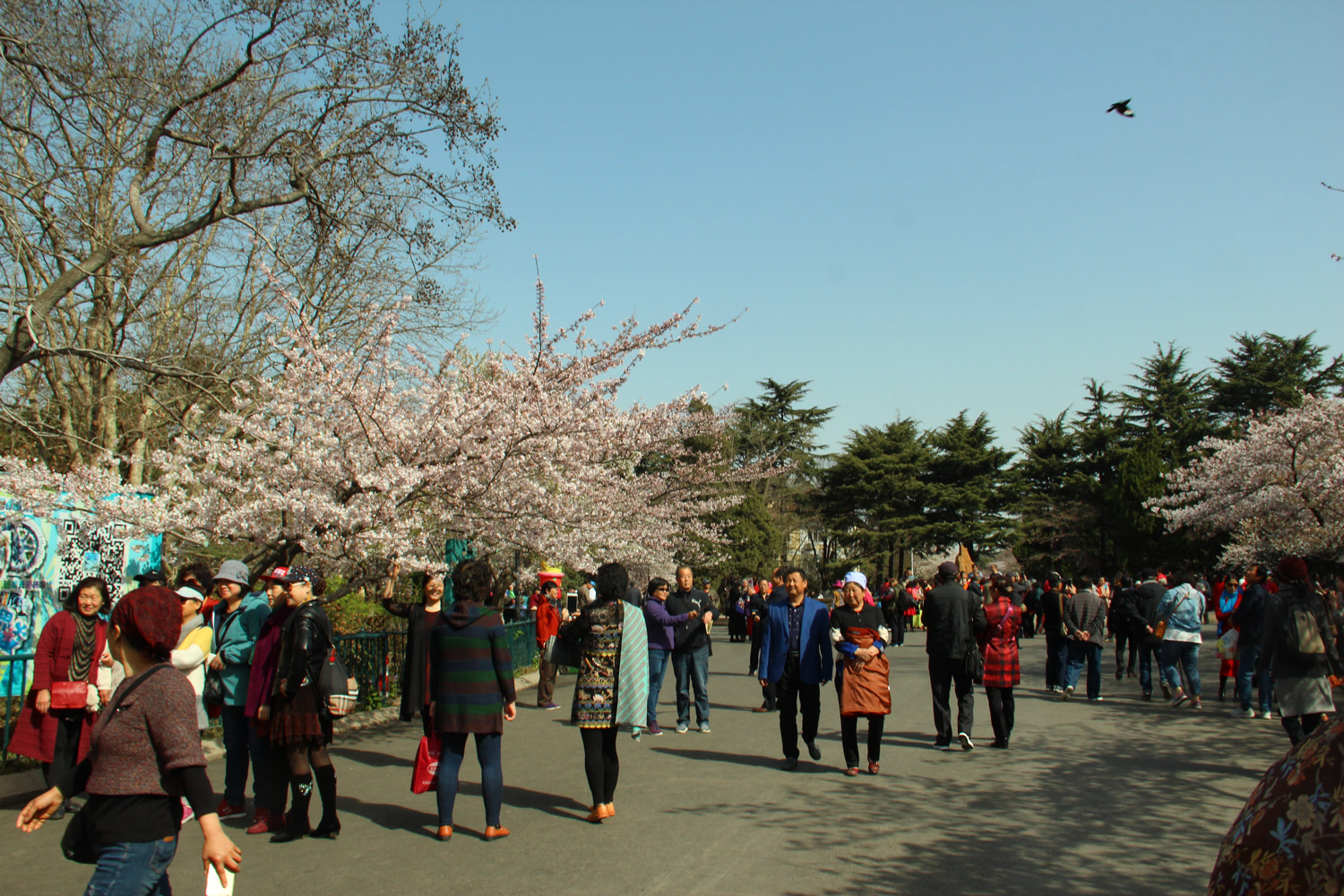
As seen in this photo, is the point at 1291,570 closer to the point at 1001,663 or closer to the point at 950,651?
the point at 1001,663

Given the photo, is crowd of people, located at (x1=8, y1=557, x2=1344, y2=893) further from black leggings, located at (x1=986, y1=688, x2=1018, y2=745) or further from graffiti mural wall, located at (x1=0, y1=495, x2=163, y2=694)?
graffiti mural wall, located at (x1=0, y1=495, x2=163, y2=694)

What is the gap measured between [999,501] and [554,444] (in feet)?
146

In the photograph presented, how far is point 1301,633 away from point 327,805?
7639 millimetres

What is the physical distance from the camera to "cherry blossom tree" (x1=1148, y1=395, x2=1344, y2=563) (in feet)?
71.7

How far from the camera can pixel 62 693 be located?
6770 mm

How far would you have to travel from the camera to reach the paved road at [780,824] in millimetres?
5234

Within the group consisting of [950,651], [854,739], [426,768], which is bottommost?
[426,768]

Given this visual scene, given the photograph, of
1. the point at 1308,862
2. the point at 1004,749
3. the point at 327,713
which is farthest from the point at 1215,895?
the point at 1004,749

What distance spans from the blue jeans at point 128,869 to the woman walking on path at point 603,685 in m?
3.41

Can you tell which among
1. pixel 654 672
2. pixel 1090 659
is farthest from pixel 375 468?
pixel 1090 659

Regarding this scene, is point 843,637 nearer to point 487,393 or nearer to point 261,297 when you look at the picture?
point 487,393

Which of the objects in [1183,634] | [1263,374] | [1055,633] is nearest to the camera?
[1183,634]

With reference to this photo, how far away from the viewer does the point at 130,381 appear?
733 inches

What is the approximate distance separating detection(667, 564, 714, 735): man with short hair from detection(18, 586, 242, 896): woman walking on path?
7.59 meters
